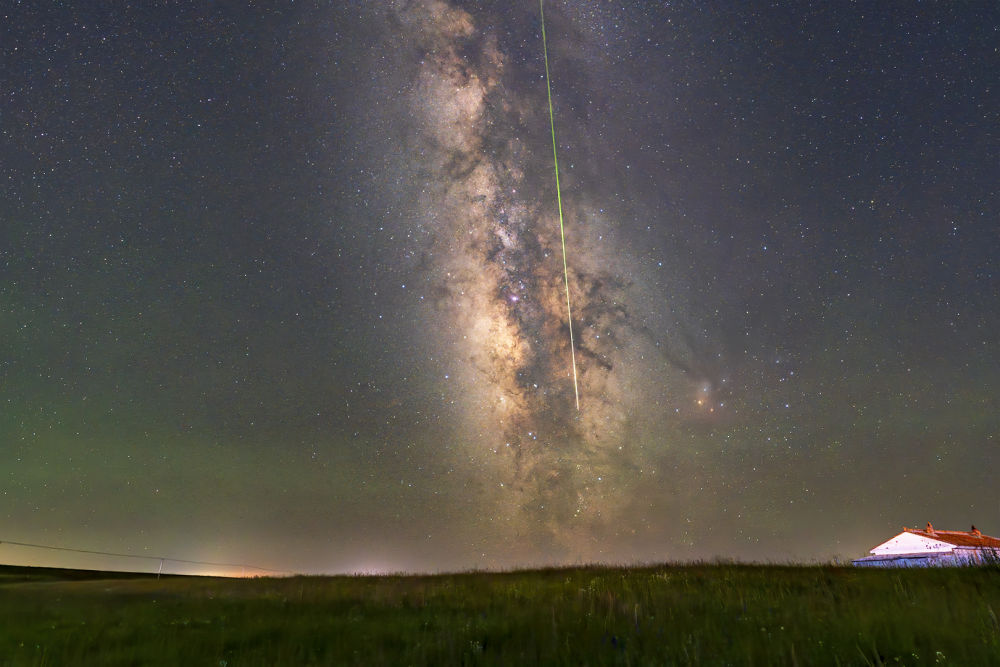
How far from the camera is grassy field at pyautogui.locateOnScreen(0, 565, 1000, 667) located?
4.75 meters

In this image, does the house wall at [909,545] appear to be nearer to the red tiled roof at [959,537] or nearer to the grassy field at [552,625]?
the red tiled roof at [959,537]

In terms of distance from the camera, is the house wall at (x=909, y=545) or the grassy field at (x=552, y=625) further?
the house wall at (x=909, y=545)

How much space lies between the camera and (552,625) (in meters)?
6.09

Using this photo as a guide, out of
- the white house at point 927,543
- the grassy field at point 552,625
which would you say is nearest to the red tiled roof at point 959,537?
the white house at point 927,543

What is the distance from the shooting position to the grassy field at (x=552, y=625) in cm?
475

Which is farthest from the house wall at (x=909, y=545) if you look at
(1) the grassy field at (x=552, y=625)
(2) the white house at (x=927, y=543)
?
(1) the grassy field at (x=552, y=625)

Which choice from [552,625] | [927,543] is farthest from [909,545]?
[552,625]

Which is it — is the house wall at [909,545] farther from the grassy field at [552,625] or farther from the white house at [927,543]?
the grassy field at [552,625]

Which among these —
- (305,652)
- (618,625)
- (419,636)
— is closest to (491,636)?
(419,636)

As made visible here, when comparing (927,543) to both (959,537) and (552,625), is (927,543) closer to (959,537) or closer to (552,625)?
(959,537)

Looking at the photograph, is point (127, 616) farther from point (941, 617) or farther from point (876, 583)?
point (876, 583)

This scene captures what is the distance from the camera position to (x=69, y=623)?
27.8 ft

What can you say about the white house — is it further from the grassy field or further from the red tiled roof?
the grassy field

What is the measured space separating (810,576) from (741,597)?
13.3 ft
